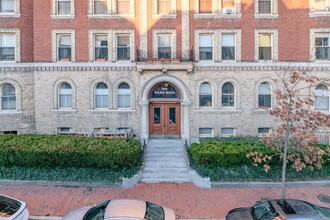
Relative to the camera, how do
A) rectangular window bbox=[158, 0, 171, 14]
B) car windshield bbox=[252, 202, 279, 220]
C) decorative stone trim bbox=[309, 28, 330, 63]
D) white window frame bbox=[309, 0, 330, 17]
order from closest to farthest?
1. car windshield bbox=[252, 202, 279, 220]
2. white window frame bbox=[309, 0, 330, 17]
3. decorative stone trim bbox=[309, 28, 330, 63]
4. rectangular window bbox=[158, 0, 171, 14]

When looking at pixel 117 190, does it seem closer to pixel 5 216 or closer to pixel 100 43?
pixel 5 216

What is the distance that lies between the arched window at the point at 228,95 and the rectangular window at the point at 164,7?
22.9 feet

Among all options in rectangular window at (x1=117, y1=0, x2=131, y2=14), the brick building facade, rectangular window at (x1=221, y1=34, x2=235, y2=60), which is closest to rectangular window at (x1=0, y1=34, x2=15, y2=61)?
the brick building facade

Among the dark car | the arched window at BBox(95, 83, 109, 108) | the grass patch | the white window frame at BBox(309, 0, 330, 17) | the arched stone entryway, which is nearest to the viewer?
the dark car

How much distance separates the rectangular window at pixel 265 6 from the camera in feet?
54.8

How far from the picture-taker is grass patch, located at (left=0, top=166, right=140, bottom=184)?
10.4m

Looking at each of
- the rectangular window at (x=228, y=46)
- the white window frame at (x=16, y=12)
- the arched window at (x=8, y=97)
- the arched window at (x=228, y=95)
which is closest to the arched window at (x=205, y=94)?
the arched window at (x=228, y=95)

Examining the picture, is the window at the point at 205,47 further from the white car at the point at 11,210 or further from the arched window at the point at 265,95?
the white car at the point at 11,210

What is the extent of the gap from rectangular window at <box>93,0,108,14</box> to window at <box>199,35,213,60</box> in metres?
7.44

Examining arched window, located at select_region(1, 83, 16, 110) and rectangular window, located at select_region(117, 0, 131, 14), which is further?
arched window, located at select_region(1, 83, 16, 110)

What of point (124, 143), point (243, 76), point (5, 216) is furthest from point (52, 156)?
point (243, 76)

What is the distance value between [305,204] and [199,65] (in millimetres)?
11887

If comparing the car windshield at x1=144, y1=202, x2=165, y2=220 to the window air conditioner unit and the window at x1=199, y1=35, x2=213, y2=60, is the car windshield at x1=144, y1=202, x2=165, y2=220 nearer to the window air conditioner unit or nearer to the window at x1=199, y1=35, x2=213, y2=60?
the window at x1=199, y1=35, x2=213, y2=60

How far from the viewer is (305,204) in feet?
20.0
